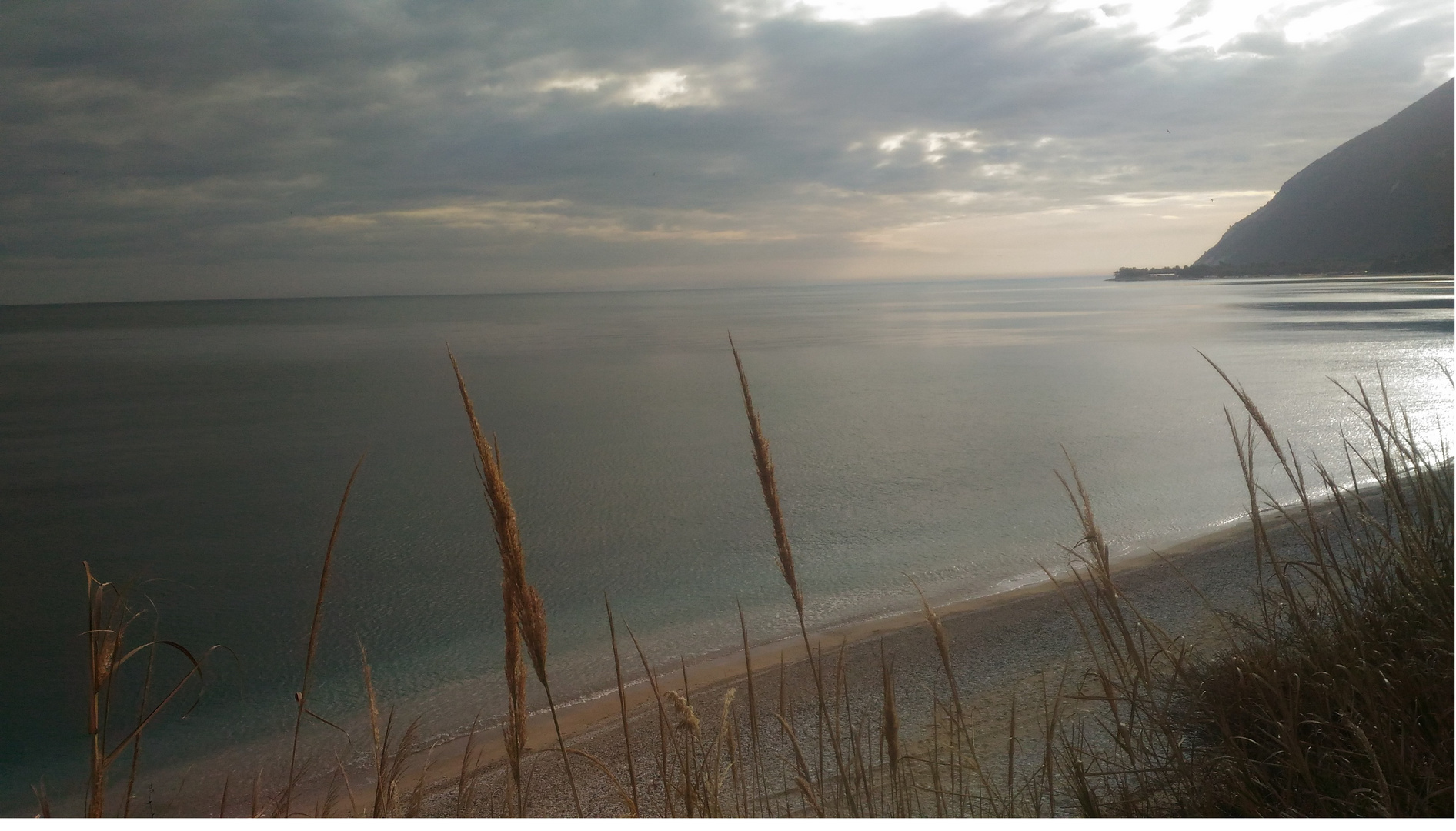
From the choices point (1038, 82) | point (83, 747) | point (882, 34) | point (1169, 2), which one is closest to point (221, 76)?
point (882, 34)

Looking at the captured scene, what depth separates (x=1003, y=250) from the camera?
365cm

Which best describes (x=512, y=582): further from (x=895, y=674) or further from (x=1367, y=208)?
(x=1367, y=208)

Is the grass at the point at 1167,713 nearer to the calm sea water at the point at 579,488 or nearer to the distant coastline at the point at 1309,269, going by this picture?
the distant coastline at the point at 1309,269

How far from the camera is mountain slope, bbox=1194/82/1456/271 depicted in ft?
7.91

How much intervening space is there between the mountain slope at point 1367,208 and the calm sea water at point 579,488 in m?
0.23

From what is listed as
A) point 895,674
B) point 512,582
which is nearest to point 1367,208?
point 895,674

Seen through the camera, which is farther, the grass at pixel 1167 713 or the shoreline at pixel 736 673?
the shoreline at pixel 736 673

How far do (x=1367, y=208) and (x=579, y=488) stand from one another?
5752 millimetres

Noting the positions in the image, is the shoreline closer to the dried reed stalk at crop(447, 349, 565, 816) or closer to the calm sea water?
the calm sea water

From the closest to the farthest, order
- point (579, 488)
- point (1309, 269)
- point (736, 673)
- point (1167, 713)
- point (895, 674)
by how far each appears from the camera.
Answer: point (1167, 713)
point (895, 674)
point (736, 673)
point (1309, 269)
point (579, 488)

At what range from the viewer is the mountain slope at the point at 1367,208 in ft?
7.91

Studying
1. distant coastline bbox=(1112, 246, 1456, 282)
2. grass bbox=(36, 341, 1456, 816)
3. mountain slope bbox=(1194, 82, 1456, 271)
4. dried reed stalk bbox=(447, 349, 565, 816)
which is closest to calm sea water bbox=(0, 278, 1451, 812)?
distant coastline bbox=(1112, 246, 1456, 282)

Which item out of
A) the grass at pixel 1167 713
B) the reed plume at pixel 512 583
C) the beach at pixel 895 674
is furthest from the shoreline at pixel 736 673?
the reed plume at pixel 512 583

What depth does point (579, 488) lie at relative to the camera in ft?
23.5
